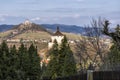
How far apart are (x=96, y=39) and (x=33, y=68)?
45197 millimetres

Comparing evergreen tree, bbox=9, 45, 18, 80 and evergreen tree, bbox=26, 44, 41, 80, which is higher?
evergreen tree, bbox=9, 45, 18, 80

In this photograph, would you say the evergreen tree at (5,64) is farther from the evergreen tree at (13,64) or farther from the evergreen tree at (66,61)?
the evergreen tree at (66,61)

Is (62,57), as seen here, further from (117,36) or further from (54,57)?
(117,36)

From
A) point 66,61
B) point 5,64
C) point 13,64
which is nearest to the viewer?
point 13,64

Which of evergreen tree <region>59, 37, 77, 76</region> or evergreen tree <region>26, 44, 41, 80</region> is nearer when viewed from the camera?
evergreen tree <region>59, 37, 77, 76</region>

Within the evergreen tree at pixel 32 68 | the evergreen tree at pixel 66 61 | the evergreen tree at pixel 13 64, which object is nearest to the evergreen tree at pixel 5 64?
the evergreen tree at pixel 13 64

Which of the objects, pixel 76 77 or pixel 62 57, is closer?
pixel 76 77

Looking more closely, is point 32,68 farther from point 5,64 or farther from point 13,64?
point 13,64

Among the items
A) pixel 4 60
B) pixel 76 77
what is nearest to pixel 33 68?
pixel 4 60

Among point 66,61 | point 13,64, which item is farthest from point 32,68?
point 13,64

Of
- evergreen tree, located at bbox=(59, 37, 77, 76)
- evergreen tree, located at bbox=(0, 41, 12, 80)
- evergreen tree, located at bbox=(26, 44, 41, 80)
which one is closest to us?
evergreen tree, located at bbox=(0, 41, 12, 80)

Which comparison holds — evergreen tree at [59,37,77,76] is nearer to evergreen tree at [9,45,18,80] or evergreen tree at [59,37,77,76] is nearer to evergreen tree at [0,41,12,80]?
evergreen tree at [9,45,18,80]

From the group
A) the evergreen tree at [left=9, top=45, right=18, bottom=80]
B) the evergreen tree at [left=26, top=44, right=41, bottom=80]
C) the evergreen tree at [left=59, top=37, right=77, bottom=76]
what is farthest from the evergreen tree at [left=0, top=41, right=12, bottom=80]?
the evergreen tree at [left=59, top=37, right=77, bottom=76]

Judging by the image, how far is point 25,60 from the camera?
76.3 meters
